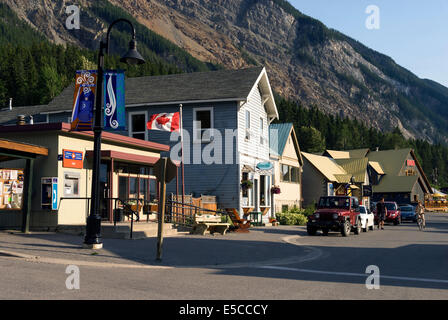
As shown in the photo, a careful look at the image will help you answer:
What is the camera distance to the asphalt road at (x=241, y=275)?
9164mm

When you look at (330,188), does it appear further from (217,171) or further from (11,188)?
(11,188)

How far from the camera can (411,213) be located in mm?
46875

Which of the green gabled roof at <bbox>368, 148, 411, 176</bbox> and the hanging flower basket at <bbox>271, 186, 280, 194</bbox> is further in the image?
the green gabled roof at <bbox>368, 148, 411, 176</bbox>

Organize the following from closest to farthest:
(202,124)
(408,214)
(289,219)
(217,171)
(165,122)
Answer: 1. (165,122)
2. (217,171)
3. (202,124)
4. (289,219)
5. (408,214)

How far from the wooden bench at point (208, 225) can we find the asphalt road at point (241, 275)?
13.5 ft

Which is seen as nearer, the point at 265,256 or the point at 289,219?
the point at 265,256

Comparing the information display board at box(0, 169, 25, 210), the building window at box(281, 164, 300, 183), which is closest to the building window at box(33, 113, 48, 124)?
the information display board at box(0, 169, 25, 210)

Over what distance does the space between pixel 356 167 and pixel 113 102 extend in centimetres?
5020

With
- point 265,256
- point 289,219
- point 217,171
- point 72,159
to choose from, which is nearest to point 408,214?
point 289,219

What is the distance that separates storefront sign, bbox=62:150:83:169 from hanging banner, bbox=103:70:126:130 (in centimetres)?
439

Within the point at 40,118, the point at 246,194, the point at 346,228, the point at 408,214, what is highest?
the point at 40,118

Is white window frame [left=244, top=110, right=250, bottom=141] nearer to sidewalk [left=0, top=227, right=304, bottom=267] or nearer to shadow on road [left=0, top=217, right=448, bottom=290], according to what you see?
shadow on road [left=0, top=217, right=448, bottom=290]

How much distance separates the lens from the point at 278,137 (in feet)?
140

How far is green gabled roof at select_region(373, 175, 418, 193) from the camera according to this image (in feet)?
262
